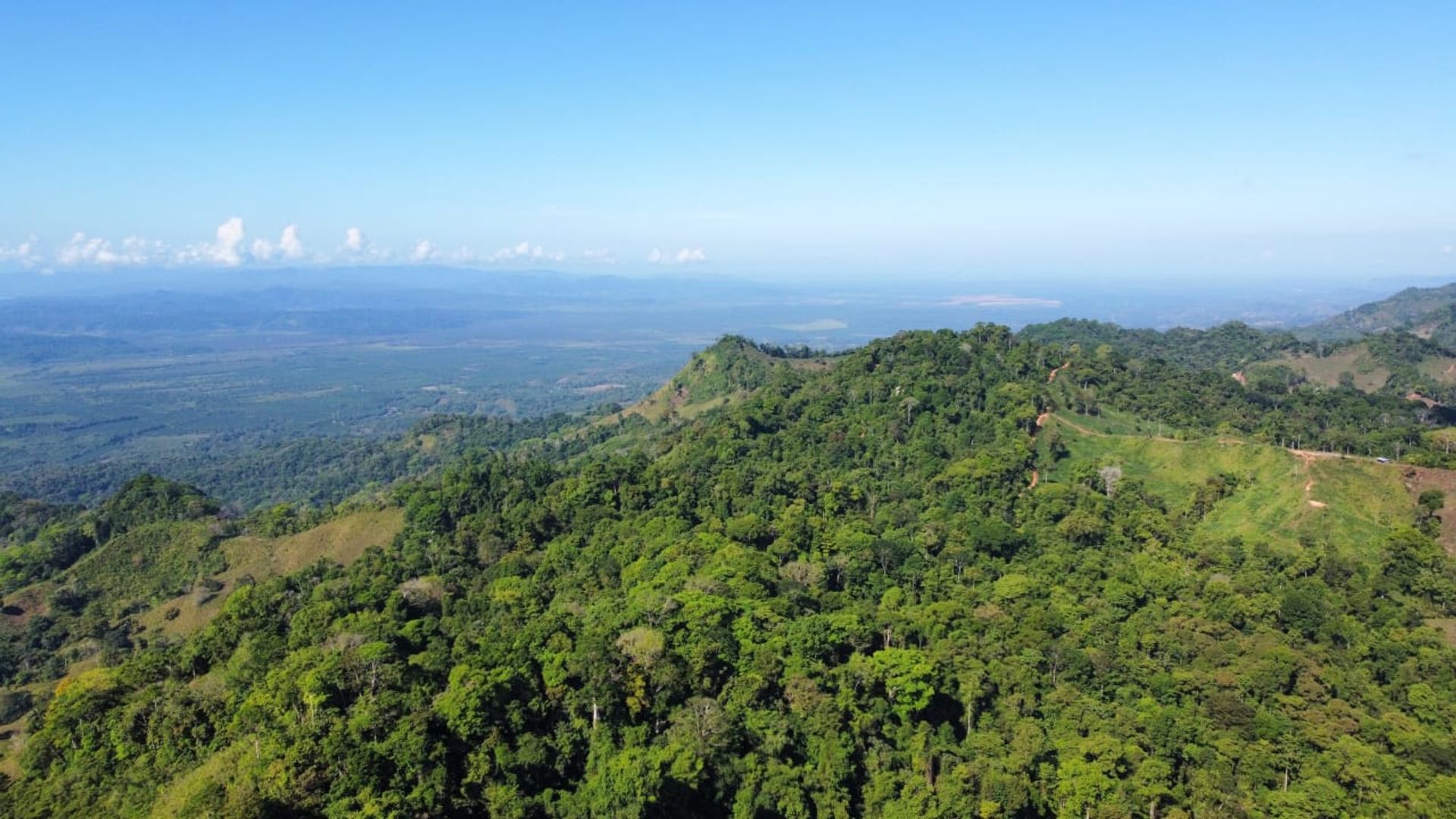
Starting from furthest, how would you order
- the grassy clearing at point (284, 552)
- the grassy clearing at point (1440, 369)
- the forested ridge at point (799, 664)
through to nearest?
the grassy clearing at point (1440, 369), the grassy clearing at point (284, 552), the forested ridge at point (799, 664)

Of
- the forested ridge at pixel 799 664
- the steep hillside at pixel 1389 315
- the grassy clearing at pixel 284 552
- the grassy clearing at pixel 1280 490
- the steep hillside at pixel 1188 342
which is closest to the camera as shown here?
the forested ridge at pixel 799 664

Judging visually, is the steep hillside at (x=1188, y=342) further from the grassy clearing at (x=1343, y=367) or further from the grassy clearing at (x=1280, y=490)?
the grassy clearing at (x=1280, y=490)

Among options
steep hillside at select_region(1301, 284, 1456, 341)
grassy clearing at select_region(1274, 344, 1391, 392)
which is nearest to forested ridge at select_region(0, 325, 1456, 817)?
grassy clearing at select_region(1274, 344, 1391, 392)

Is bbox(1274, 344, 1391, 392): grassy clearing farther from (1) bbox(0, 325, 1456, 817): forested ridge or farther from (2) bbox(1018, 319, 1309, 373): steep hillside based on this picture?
(1) bbox(0, 325, 1456, 817): forested ridge

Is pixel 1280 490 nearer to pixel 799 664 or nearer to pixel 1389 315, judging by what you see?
pixel 799 664

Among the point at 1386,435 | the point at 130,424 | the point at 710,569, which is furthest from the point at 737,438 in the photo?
the point at 130,424

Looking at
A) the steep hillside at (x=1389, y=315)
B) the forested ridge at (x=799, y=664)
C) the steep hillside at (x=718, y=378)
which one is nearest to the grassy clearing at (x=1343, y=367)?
the forested ridge at (x=799, y=664)

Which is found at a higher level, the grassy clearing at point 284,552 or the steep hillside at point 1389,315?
the steep hillside at point 1389,315

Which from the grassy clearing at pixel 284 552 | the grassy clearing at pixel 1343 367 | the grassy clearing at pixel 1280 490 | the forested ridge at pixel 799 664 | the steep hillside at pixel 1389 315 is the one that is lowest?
the grassy clearing at pixel 284 552

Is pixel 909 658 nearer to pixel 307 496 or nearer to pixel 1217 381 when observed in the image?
pixel 1217 381
